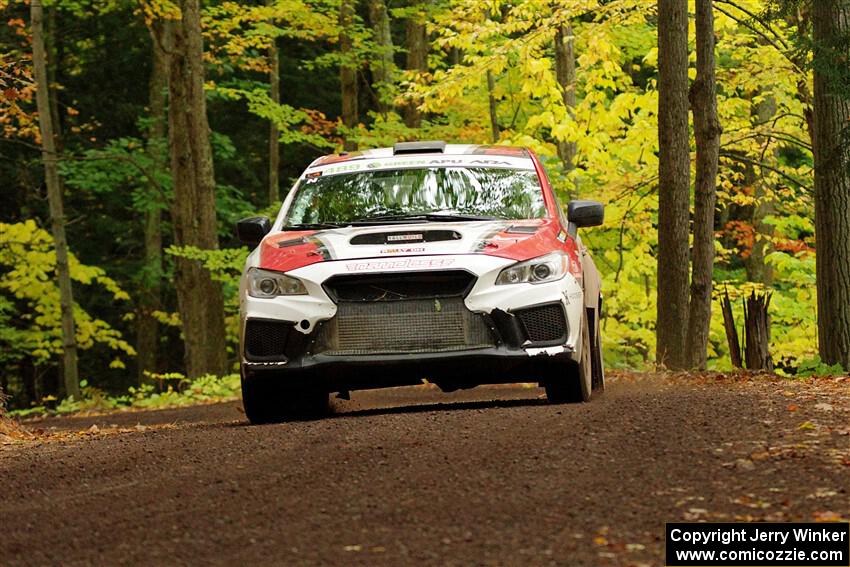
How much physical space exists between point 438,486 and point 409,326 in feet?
9.23

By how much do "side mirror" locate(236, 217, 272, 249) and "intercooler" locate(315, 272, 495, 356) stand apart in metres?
1.28

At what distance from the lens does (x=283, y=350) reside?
868 centimetres

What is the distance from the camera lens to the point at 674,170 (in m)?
16.8

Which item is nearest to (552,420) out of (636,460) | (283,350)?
(636,460)

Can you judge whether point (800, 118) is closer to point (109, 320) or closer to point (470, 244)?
point (470, 244)

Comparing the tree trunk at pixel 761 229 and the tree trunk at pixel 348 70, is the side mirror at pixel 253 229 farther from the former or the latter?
the tree trunk at pixel 761 229

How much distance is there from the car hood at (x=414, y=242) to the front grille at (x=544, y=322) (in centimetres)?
36

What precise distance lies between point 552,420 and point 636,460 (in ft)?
4.76

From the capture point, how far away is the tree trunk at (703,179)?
16422mm

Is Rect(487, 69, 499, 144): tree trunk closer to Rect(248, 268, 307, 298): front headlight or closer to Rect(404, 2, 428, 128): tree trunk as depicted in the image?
Rect(404, 2, 428, 128): tree trunk

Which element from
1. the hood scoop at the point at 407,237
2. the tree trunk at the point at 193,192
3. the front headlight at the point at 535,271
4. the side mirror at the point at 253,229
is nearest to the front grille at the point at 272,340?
the hood scoop at the point at 407,237

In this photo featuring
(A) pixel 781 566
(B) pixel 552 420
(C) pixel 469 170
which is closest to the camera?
(A) pixel 781 566

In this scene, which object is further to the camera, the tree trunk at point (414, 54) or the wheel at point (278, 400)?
the tree trunk at point (414, 54)

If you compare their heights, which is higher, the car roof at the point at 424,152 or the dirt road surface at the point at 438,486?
the car roof at the point at 424,152
